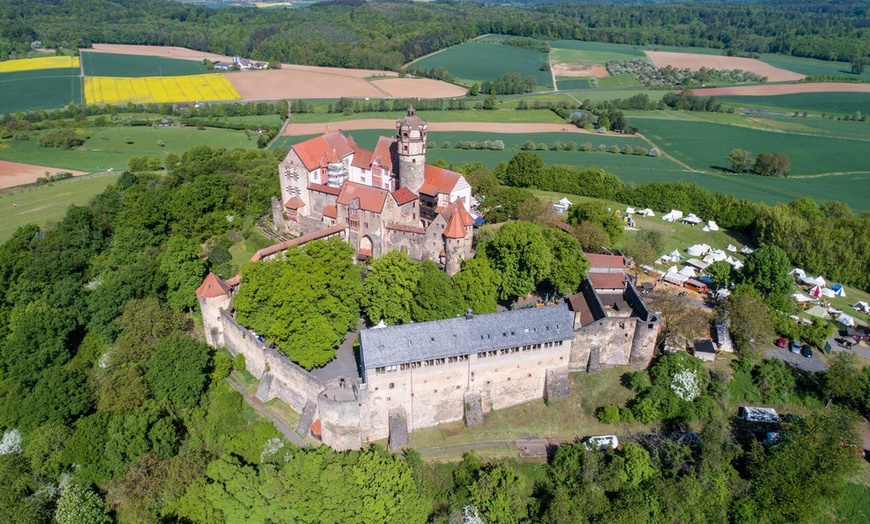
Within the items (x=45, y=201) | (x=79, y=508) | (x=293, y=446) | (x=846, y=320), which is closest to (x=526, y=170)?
(x=846, y=320)

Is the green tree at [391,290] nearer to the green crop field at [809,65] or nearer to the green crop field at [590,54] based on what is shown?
the green crop field at [590,54]

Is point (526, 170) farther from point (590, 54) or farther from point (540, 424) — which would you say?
point (590, 54)

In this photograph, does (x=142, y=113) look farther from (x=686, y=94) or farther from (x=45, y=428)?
(x=686, y=94)

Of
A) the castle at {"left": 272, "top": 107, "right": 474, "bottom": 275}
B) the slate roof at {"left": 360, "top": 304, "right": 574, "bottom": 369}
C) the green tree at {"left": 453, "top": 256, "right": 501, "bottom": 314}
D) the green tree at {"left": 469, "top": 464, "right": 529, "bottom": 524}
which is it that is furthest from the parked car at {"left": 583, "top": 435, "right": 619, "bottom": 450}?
the castle at {"left": 272, "top": 107, "right": 474, "bottom": 275}

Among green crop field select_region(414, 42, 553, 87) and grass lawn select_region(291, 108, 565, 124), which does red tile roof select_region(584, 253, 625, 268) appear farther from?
green crop field select_region(414, 42, 553, 87)

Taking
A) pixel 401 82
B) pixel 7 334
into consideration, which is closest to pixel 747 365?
pixel 7 334

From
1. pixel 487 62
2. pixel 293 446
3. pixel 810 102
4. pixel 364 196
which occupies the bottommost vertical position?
pixel 293 446
